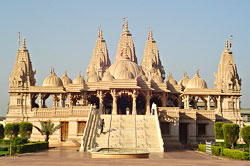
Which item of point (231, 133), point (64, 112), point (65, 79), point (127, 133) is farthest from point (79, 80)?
point (231, 133)

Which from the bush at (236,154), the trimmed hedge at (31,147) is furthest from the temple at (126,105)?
the bush at (236,154)

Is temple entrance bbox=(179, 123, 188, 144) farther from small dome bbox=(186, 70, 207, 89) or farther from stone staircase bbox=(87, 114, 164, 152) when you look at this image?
small dome bbox=(186, 70, 207, 89)

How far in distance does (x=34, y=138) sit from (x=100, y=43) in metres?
30.8

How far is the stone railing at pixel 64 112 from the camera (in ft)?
138

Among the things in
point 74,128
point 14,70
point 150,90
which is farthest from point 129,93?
point 14,70

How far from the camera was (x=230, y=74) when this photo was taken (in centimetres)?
5253

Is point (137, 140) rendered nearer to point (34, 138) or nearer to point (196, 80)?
point (34, 138)

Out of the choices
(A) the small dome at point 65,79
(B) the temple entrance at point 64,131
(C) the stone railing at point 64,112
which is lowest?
(B) the temple entrance at point 64,131

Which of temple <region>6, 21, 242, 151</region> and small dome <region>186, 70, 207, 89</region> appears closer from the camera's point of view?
temple <region>6, 21, 242, 151</region>

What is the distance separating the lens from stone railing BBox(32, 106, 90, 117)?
42.2m

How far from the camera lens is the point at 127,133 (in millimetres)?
37031

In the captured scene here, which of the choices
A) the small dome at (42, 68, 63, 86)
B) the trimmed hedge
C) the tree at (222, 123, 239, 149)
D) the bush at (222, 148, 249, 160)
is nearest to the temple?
the small dome at (42, 68, 63, 86)

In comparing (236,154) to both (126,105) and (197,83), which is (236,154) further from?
(126,105)

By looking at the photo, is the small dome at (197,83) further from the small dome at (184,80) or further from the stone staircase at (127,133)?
the stone staircase at (127,133)
